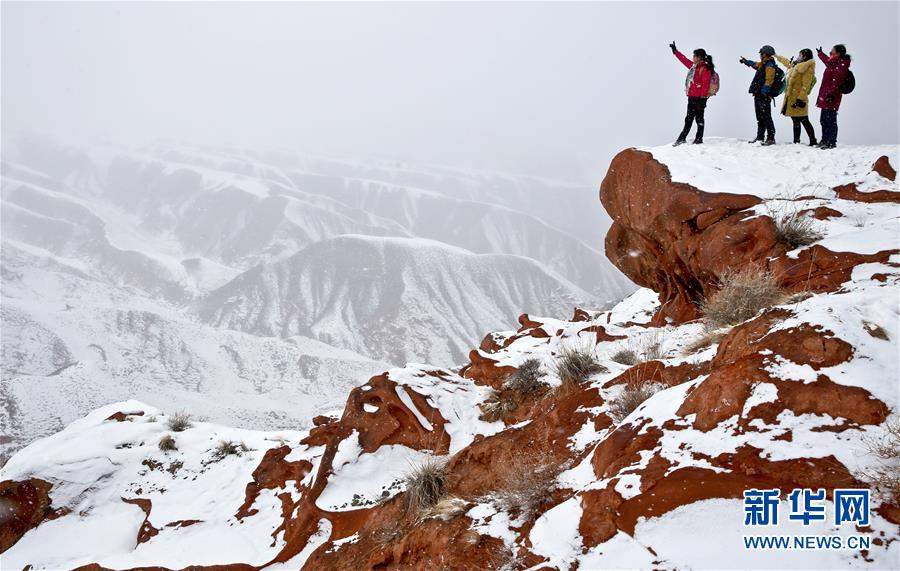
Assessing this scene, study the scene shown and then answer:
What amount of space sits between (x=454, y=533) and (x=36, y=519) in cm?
996

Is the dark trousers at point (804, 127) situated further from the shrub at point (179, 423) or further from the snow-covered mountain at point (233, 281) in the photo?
the snow-covered mountain at point (233, 281)

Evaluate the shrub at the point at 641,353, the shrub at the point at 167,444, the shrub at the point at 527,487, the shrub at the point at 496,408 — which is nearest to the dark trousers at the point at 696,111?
the shrub at the point at 641,353

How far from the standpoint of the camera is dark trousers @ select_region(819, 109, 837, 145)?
8609mm

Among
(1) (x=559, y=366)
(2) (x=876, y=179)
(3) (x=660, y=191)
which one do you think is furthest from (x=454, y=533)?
(2) (x=876, y=179)

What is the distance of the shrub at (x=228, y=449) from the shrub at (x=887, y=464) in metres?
10.7

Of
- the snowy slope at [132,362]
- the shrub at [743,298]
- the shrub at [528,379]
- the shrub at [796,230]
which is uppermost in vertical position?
the shrub at [796,230]

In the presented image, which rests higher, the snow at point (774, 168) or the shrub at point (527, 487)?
the snow at point (774, 168)

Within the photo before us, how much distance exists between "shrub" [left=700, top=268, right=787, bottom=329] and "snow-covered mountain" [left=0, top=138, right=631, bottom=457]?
45.4m

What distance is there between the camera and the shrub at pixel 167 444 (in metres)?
10.7

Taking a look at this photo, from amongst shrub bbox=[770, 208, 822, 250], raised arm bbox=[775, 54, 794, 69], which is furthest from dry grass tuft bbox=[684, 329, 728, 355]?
→ raised arm bbox=[775, 54, 794, 69]

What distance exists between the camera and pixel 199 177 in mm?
120000

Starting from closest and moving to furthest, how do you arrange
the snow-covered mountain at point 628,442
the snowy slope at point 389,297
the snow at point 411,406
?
the snow-covered mountain at point 628,442 → the snow at point 411,406 → the snowy slope at point 389,297

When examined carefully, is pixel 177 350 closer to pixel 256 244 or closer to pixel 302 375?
pixel 302 375

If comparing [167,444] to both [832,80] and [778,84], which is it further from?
[832,80]
